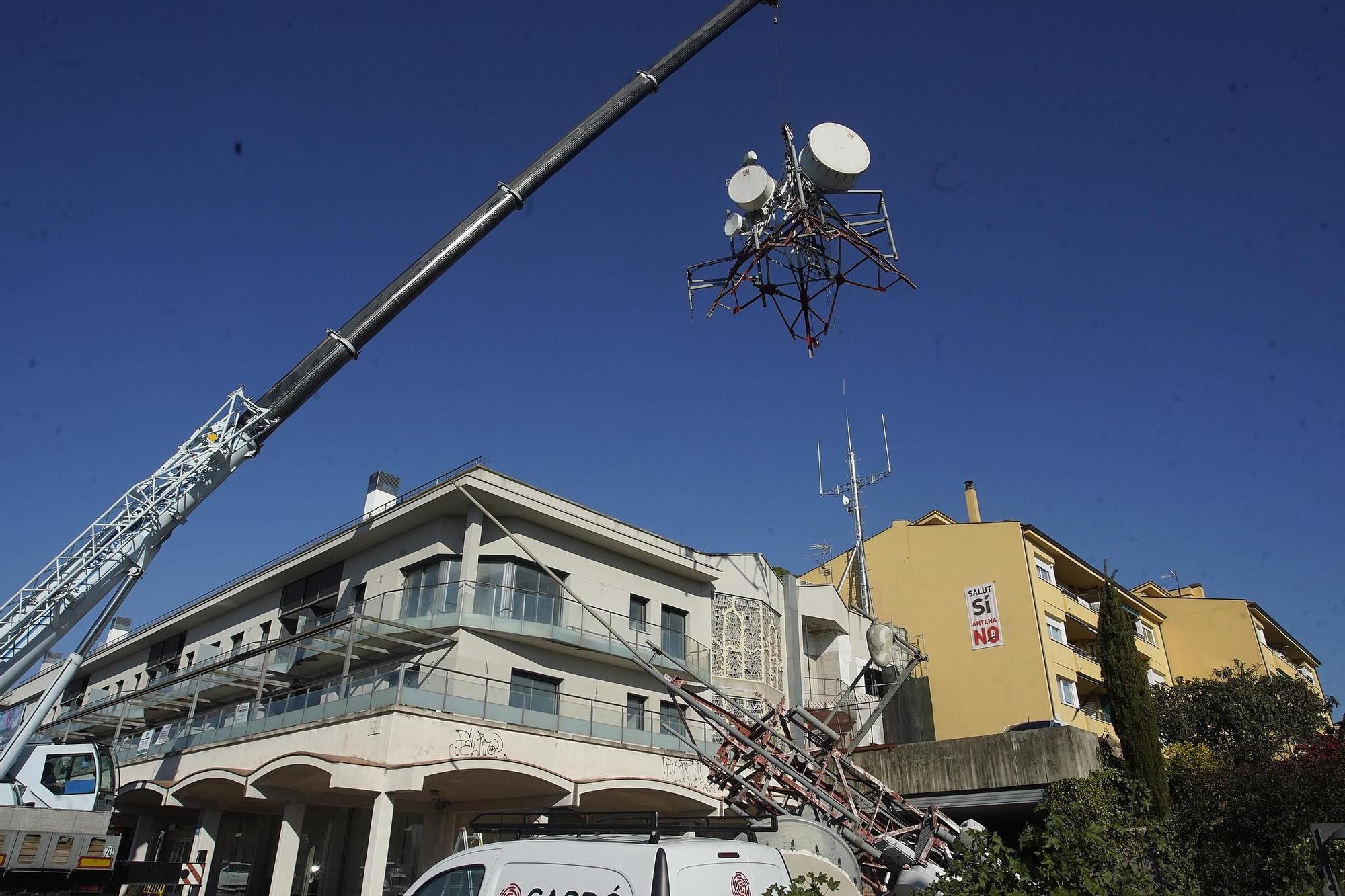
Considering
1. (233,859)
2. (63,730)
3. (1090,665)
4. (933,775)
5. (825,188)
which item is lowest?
(233,859)

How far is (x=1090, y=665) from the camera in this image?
36062mm

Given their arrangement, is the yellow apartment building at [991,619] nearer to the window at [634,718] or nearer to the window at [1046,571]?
the window at [1046,571]

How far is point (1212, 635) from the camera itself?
151ft

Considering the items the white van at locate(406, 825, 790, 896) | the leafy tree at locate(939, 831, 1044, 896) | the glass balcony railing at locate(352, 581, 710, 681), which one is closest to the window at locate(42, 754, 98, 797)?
the glass balcony railing at locate(352, 581, 710, 681)

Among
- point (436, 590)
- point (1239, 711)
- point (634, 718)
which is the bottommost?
point (634, 718)

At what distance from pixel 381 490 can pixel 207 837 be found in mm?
12479

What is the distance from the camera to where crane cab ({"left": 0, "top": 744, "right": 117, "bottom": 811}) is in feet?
62.6

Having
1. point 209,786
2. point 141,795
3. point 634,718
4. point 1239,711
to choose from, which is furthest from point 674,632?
point 1239,711

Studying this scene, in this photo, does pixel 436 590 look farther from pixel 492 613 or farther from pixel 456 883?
pixel 456 883

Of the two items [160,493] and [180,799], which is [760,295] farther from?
[180,799]

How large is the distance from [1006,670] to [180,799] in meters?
28.1

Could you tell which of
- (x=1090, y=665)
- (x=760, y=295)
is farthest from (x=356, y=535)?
(x=1090, y=665)

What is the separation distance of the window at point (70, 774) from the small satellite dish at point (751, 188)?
1923 cm

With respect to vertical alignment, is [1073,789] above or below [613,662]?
below
